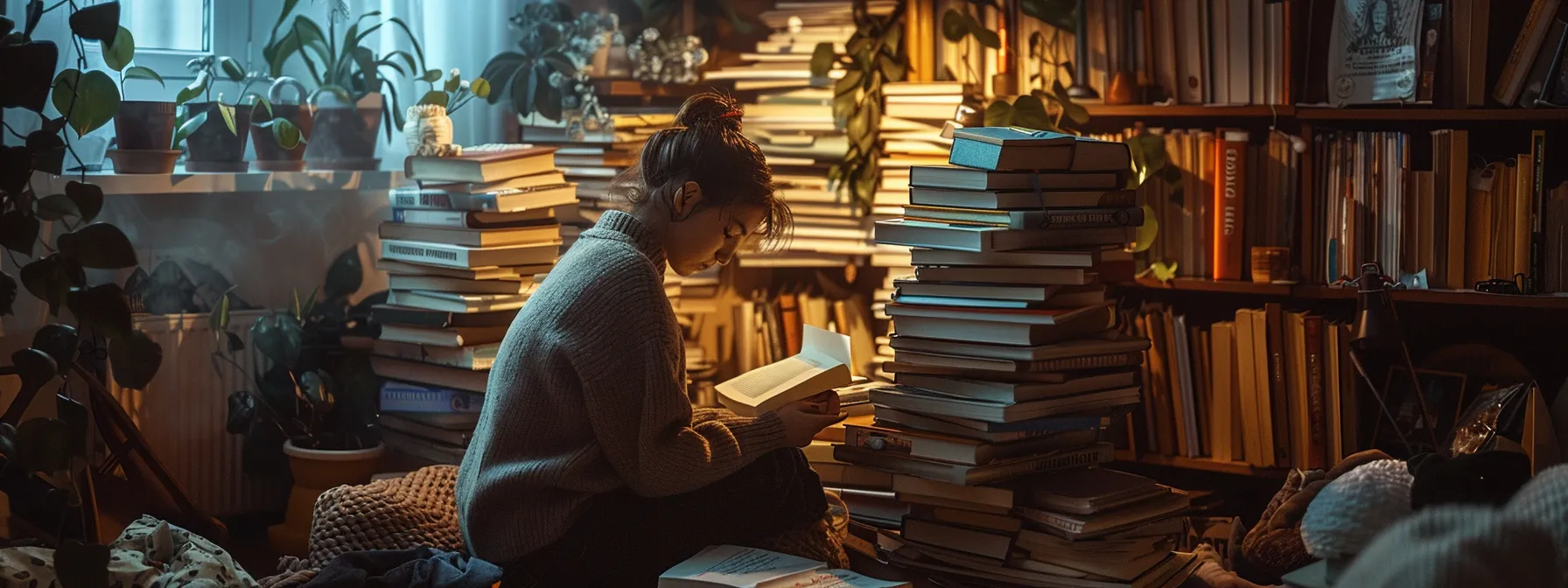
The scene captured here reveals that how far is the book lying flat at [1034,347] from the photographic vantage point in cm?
203

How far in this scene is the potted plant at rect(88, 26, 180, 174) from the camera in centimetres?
242

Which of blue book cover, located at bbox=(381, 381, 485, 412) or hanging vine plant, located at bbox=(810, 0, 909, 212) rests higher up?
hanging vine plant, located at bbox=(810, 0, 909, 212)

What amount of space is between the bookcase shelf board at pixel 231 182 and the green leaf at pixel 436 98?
0.63ft

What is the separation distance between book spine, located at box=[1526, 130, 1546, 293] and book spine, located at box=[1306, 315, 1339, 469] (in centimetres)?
38

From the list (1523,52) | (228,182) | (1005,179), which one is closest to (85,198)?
(228,182)

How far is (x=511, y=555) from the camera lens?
1896mm

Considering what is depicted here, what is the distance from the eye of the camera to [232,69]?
8.52 ft

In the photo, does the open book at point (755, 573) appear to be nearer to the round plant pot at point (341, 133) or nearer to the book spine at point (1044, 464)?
the book spine at point (1044, 464)

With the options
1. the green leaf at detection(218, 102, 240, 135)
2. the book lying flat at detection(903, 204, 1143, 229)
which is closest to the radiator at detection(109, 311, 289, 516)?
the green leaf at detection(218, 102, 240, 135)

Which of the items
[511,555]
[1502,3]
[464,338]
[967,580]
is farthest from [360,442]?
[1502,3]

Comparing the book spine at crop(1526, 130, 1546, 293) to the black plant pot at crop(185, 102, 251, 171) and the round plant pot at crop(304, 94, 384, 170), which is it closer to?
the round plant pot at crop(304, 94, 384, 170)

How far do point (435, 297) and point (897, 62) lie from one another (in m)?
1.13

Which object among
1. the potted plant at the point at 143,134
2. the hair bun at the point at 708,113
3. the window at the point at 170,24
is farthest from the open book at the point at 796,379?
the window at the point at 170,24

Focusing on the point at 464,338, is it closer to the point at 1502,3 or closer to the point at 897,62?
the point at 897,62
